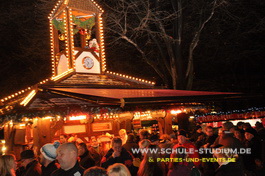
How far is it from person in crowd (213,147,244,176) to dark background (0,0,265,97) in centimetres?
1515

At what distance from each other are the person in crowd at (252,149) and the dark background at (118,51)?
11.8 metres

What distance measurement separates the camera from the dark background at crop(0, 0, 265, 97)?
19797 millimetres

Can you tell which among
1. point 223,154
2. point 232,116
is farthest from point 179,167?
point 232,116

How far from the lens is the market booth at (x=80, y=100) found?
8617 millimetres

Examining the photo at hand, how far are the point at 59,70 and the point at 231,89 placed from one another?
42.6 feet

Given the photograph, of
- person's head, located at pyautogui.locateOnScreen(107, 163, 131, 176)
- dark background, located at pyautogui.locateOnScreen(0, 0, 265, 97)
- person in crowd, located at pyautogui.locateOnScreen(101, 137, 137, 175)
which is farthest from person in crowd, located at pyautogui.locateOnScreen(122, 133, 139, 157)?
dark background, located at pyautogui.locateOnScreen(0, 0, 265, 97)

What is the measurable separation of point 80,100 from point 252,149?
4.79 meters

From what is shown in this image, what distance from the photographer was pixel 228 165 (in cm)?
467

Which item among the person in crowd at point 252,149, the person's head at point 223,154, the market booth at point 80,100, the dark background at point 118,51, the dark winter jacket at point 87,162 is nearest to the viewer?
the person's head at point 223,154

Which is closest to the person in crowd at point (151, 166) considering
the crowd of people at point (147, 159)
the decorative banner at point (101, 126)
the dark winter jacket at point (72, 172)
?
the crowd of people at point (147, 159)

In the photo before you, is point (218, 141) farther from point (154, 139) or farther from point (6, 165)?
point (6, 165)

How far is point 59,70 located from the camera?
44.5 ft

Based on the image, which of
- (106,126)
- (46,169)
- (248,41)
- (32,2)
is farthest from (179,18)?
(46,169)

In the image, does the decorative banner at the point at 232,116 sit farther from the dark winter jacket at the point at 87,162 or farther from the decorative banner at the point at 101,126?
the dark winter jacket at the point at 87,162
